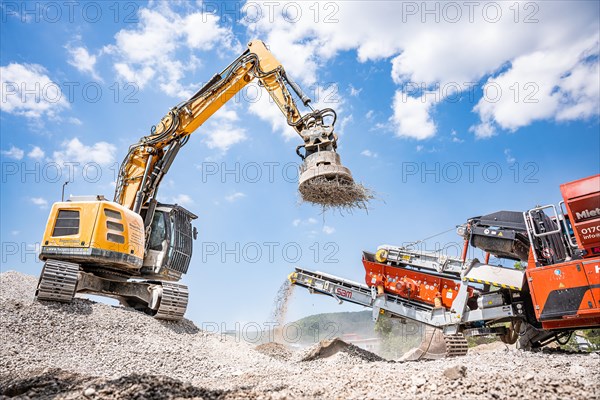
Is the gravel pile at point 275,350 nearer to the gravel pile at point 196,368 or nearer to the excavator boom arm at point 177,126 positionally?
the gravel pile at point 196,368

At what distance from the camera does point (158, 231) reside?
989 centimetres

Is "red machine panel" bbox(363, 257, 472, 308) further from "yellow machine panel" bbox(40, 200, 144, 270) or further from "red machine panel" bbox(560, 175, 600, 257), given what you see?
"yellow machine panel" bbox(40, 200, 144, 270)

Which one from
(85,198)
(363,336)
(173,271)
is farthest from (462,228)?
(363,336)

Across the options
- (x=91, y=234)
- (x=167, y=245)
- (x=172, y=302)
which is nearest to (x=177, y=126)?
(x=167, y=245)

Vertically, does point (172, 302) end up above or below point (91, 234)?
below

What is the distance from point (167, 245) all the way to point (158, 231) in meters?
0.43

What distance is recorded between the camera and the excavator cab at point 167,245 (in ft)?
31.7

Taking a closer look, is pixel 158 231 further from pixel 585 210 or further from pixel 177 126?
pixel 585 210

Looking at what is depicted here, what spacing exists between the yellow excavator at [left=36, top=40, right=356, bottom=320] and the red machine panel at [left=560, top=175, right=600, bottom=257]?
3.13 m

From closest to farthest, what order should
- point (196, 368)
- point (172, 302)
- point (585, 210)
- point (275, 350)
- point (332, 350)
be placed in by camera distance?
point (585, 210)
point (196, 368)
point (332, 350)
point (172, 302)
point (275, 350)

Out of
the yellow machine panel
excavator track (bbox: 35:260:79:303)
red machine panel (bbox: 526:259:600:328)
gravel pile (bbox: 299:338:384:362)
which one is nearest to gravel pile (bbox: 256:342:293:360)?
gravel pile (bbox: 299:338:384:362)

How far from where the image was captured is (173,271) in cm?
983

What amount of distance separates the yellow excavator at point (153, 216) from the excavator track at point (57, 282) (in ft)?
0.05

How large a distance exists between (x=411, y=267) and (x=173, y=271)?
5.14 metres
